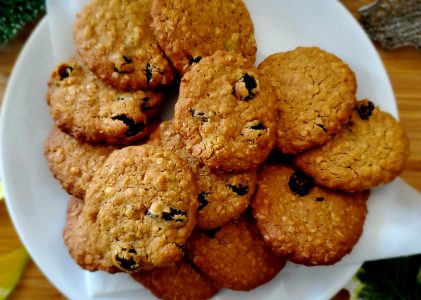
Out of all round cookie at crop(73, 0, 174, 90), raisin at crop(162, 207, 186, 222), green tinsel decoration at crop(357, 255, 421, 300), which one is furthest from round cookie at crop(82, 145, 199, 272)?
green tinsel decoration at crop(357, 255, 421, 300)

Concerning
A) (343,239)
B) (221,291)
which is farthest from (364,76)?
(221,291)

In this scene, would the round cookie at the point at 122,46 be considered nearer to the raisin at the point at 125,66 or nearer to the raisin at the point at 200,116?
the raisin at the point at 125,66

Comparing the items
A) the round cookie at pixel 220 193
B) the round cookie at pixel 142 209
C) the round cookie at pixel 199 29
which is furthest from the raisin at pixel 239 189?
the round cookie at pixel 199 29

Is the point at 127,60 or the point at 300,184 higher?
the point at 127,60

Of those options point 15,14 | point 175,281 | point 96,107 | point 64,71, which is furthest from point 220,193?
point 15,14

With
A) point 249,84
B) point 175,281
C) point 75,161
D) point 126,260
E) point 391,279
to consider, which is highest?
point 249,84

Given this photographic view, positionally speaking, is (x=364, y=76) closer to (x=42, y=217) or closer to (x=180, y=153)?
(x=180, y=153)

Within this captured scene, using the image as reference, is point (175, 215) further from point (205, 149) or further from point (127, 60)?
point (127, 60)
